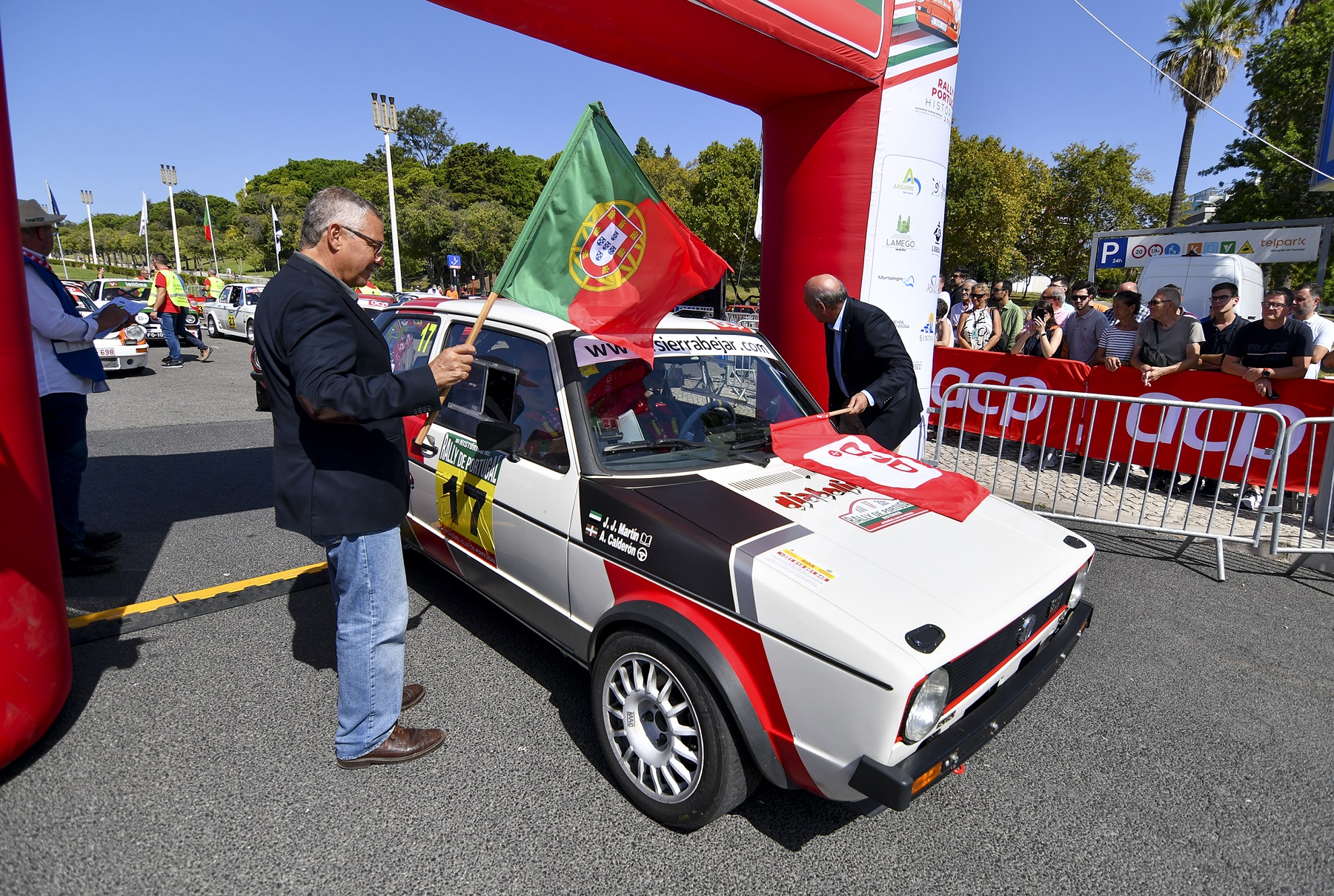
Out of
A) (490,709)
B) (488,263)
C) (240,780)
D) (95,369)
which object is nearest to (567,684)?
(490,709)

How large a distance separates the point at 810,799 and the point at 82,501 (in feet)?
19.4

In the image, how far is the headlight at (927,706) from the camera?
76.6 inches

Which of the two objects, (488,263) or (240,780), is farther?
(488,263)

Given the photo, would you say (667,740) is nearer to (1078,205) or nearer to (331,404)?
(331,404)

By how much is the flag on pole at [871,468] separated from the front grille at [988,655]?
472 millimetres

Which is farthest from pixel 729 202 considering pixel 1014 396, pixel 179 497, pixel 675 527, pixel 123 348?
pixel 675 527

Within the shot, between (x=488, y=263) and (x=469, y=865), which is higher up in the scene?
(x=488, y=263)

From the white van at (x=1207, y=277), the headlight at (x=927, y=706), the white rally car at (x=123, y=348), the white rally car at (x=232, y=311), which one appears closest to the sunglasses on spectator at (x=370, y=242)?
the headlight at (x=927, y=706)

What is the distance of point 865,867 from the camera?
228 centimetres

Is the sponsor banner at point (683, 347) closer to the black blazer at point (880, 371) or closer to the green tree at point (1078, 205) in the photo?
the black blazer at point (880, 371)

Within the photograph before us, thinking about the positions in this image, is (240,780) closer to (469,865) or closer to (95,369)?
(469,865)

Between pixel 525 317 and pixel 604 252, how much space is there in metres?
0.67

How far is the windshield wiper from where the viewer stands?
9.29ft

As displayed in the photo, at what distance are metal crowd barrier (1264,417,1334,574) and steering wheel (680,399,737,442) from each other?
368 centimetres
